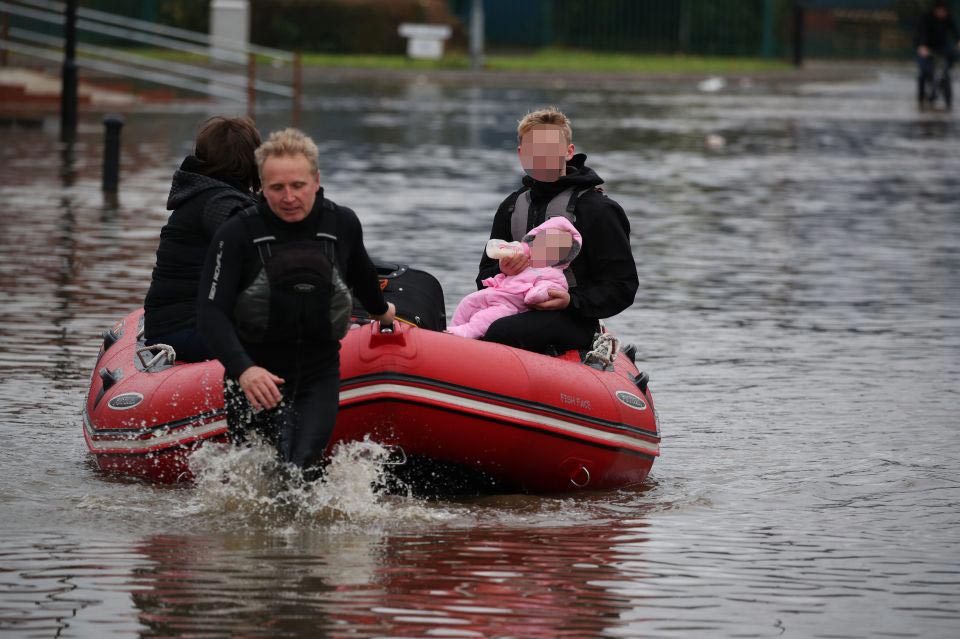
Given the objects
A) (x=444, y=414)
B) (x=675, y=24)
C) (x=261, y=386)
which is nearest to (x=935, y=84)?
(x=675, y=24)

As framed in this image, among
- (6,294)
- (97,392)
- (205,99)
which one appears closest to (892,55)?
(205,99)

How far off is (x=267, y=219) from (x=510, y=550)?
4.58 ft

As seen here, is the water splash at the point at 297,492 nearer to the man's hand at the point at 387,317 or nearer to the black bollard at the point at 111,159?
the man's hand at the point at 387,317

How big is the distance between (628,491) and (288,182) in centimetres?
210

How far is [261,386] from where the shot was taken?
6297mm

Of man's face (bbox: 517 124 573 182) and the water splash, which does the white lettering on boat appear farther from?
man's face (bbox: 517 124 573 182)

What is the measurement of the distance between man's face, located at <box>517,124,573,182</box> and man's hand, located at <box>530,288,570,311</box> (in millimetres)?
483

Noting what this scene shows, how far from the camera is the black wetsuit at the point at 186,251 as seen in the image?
747cm

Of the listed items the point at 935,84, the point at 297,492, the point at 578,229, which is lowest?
the point at 297,492

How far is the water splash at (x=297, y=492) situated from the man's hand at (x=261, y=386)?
431 mm

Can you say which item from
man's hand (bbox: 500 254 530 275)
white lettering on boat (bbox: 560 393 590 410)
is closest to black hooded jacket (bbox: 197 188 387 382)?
white lettering on boat (bbox: 560 393 590 410)

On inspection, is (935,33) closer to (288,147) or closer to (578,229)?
(578,229)

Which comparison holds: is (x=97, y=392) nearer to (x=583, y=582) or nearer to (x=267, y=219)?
(x=267, y=219)

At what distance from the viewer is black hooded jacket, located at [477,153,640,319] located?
787cm
